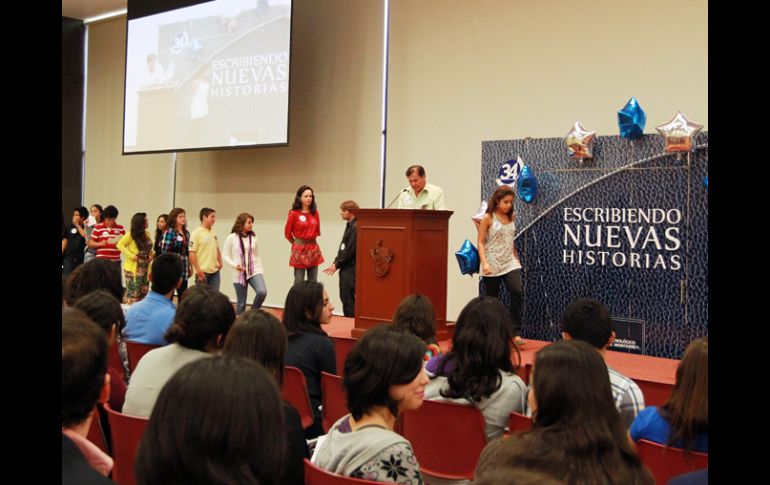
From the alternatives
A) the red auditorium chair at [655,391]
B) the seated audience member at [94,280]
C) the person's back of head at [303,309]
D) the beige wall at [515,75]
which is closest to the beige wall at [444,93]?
the beige wall at [515,75]

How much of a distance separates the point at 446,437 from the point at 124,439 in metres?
1.13

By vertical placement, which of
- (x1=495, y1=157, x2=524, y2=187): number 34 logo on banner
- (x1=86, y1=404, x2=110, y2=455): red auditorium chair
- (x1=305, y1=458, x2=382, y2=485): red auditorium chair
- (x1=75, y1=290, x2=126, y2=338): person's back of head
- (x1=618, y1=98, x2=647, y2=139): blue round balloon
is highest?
(x1=618, y1=98, x2=647, y2=139): blue round balloon

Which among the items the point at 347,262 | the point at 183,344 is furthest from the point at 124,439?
the point at 347,262

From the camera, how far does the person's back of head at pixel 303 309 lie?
3494mm

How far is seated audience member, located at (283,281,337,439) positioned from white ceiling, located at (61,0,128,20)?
1001cm

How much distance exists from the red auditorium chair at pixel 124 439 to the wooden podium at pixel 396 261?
127 inches

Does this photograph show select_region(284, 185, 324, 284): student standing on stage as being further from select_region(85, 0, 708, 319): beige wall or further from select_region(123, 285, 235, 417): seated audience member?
select_region(123, 285, 235, 417): seated audience member

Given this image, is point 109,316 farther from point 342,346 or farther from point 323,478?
point 342,346

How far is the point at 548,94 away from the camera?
7.80 m

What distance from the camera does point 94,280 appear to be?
4.01 metres

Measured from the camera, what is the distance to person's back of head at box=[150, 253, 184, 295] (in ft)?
13.2

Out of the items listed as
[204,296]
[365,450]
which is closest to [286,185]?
[204,296]

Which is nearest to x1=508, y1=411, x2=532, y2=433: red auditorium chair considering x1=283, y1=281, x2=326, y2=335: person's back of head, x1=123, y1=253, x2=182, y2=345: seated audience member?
x1=283, y1=281, x2=326, y2=335: person's back of head
